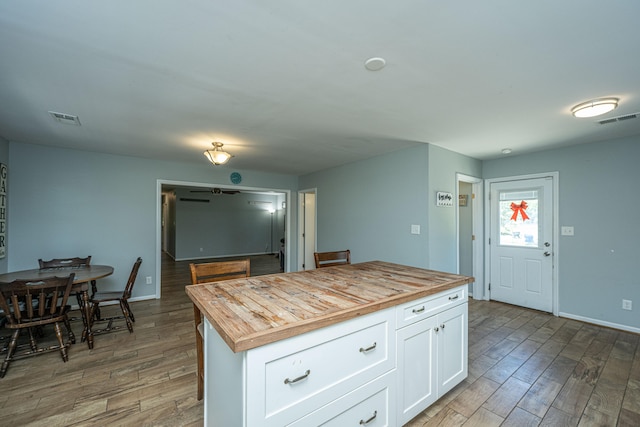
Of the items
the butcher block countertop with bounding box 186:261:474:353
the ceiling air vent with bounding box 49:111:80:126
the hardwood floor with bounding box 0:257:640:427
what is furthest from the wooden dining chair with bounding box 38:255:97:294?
the butcher block countertop with bounding box 186:261:474:353

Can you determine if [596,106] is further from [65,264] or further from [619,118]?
[65,264]

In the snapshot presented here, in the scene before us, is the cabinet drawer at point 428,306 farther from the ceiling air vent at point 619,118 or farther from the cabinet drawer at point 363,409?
the ceiling air vent at point 619,118

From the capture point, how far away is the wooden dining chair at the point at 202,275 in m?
1.94

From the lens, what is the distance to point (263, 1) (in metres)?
1.24

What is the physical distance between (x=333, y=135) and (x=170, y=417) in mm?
2995

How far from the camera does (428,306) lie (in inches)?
70.4

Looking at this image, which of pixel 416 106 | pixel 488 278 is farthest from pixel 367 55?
pixel 488 278

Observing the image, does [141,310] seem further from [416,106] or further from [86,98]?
[416,106]

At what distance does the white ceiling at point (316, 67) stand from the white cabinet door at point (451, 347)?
1.75m

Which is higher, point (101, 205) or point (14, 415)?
point (101, 205)

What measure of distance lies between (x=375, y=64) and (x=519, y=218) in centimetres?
384

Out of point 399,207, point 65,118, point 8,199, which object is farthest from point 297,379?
point 8,199

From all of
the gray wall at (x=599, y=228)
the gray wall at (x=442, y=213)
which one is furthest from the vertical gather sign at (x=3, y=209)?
the gray wall at (x=599, y=228)

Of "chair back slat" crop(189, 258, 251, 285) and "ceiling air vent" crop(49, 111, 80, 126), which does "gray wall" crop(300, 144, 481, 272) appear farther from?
"ceiling air vent" crop(49, 111, 80, 126)
